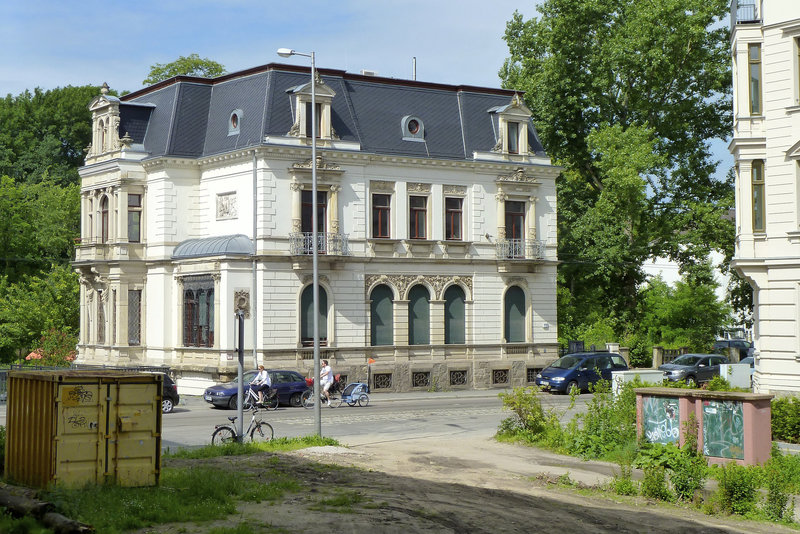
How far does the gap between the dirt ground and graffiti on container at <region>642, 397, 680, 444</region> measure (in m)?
1.26

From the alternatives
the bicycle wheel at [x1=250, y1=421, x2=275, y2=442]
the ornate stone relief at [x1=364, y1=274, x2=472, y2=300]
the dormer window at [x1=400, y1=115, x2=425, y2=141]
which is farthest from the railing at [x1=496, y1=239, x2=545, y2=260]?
the bicycle wheel at [x1=250, y1=421, x2=275, y2=442]

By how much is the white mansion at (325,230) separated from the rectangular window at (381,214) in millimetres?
62

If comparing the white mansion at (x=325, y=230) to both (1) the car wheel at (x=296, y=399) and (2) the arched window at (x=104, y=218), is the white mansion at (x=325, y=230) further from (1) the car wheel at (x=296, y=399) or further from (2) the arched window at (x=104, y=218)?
(1) the car wheel at (x=296, y=399)

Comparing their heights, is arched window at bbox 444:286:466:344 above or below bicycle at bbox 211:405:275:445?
above

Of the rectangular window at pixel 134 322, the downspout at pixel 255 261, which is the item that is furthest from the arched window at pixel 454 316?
the rectangular window at pixel 134 322

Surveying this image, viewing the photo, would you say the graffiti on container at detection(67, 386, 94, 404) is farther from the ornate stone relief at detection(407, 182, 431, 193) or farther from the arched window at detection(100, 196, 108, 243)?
the arched window at detection(100, 196, 108, 243)

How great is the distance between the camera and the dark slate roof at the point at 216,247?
42000mm

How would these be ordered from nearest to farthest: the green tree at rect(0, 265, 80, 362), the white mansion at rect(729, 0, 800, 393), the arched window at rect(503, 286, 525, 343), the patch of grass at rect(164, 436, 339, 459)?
the patch of grass at rect(164, 436, 339, 459) → the white mansion at rect(729, 0, 800, 393) → the arched window at rect(503, 286, 525, 343) → the green tree at rect(0, 265, 80, 362)

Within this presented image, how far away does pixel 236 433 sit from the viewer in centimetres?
2517

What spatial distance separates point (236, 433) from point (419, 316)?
2170 cm

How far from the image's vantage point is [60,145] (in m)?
71.9

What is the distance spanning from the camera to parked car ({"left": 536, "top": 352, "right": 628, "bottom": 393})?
4350 cm

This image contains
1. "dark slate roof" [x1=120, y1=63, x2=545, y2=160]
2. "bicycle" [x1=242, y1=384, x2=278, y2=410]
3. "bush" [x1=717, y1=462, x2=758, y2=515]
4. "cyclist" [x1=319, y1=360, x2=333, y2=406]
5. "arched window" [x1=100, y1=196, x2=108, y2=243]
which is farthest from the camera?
"arched window" [x1=100, y1=196, x2=108, y2=243]

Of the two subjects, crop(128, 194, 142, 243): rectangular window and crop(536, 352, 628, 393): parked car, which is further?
crop(128, 194, 142, 243): rectangular window
